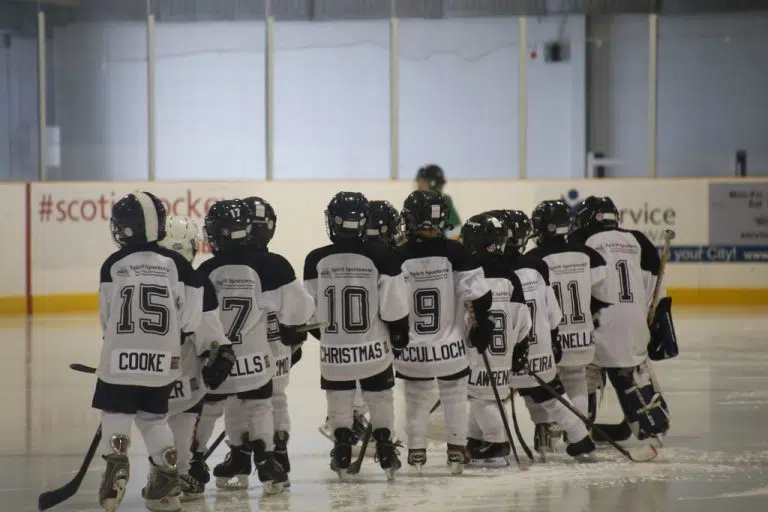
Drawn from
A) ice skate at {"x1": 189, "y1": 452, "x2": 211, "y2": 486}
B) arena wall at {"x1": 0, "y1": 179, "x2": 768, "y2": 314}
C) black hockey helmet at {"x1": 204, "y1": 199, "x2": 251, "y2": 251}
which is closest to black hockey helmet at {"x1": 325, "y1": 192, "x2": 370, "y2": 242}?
black hockey helmet at {"x1": 204, "y1": 199, "x2": 251, "y2": 251}

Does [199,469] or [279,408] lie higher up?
[279,408]

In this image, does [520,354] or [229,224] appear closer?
[229,224]

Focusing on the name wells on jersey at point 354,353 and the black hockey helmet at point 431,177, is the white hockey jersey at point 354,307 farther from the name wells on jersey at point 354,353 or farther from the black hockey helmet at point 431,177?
the black hockey helmet at point 431,177

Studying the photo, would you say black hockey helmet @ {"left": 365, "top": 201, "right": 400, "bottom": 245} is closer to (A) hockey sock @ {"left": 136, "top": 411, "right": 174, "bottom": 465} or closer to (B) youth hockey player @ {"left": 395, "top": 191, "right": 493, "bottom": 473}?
(B) youth hockey player @ {"left": 395, "top": 191, "right": 493, "bottom": 473}

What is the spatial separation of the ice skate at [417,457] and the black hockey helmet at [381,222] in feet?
3.60

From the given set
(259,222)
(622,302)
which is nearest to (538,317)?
(622,302)

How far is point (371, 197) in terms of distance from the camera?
15.3 meters

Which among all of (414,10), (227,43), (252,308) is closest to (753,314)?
(414,10)

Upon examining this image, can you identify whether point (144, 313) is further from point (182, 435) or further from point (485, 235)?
point (485, 235)

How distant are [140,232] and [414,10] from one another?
36.6ft

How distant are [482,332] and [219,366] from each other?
141 centimetres

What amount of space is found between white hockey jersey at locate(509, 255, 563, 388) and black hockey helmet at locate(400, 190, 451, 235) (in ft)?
1.82

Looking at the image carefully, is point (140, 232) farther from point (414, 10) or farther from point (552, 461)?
point (414, 10)

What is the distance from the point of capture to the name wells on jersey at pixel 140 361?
528cm
